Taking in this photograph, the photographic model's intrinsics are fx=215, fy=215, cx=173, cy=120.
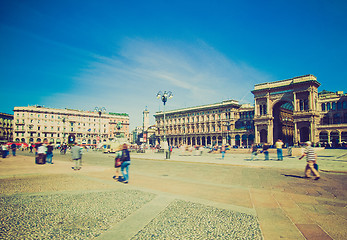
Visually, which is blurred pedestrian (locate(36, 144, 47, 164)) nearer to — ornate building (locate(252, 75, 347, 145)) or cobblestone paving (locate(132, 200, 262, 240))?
cobblestone paving (locate(132, 200, 262, 240))

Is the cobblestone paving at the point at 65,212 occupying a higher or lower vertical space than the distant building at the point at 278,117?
lower

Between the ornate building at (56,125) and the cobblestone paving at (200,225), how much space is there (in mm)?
71371

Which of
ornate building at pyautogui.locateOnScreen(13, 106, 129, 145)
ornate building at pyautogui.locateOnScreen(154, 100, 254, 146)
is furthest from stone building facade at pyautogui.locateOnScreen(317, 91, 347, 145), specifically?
ornate building at pyautogui.locateOnScreen(13, 106, 129, 145)

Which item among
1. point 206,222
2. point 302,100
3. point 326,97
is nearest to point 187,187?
point 206,222

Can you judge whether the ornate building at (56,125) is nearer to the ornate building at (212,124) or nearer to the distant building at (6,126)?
the distant building at (6,126)

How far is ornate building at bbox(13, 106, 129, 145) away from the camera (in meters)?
81.1

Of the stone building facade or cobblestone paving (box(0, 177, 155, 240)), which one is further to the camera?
the stone building facade

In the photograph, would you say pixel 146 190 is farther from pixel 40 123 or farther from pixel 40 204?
pixel 40 123

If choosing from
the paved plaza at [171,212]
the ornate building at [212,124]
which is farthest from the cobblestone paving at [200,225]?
the ornate building at [212,124]

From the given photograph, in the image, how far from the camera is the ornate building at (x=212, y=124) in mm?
74875

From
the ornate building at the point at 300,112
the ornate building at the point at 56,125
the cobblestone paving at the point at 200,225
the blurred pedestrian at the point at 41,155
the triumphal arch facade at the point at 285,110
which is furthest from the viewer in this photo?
the ornate building at the point at 56,125

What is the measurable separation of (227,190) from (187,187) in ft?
4.61

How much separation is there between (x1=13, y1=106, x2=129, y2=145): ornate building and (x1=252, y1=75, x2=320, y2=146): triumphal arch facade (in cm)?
4796

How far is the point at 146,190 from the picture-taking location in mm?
7180
